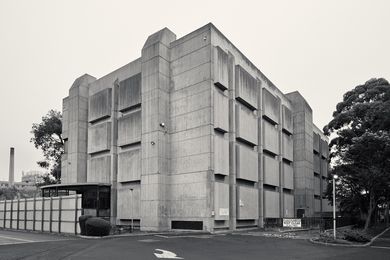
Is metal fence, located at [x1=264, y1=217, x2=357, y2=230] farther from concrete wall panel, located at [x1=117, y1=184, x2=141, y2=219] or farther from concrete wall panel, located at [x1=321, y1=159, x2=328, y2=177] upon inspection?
concrete wall panel, located at [x1=321, y1=159, x2=328, y2=177]

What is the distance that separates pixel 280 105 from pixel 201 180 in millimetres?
24774

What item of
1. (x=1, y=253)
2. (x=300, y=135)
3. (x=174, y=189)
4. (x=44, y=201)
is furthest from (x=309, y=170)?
(x=1, y=253)

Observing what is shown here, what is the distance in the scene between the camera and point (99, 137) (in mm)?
49406

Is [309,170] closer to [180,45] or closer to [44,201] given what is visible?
[180,45]

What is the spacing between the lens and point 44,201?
38.9 metres

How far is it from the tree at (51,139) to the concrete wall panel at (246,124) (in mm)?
38981

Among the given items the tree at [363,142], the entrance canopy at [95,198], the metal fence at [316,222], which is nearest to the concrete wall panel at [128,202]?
the entrance canopy at [95,198]

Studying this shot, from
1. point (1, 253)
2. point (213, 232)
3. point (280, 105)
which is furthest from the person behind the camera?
point (280, 105)

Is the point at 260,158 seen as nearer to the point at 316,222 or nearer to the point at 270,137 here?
the point at 270,137

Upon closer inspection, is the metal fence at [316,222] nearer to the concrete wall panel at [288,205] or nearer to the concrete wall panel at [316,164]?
the concrete wall panel at [288,205]

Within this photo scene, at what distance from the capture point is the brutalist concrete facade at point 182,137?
38.4m

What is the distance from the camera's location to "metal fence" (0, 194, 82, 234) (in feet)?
112

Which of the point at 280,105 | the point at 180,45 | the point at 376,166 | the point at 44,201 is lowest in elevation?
the point at 44,201

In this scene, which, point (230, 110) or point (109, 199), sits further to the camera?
point (109, 199)
